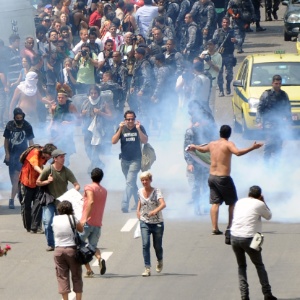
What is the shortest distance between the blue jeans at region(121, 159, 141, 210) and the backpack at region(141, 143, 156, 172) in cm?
11

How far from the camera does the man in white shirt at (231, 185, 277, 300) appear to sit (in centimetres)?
1416

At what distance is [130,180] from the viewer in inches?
782

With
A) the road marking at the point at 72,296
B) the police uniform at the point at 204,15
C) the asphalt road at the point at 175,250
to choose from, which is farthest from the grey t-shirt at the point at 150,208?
the police uniform at the point at 204,15

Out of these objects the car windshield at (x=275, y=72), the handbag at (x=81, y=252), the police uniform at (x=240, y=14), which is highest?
the handbag at (x=81, y=252)

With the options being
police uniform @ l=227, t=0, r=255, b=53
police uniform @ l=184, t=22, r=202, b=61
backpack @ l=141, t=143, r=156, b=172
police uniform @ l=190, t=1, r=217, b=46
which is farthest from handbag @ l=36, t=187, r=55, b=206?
police uniform @ l=227, t=0, r=255, b=53

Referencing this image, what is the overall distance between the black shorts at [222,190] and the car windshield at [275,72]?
8906mm

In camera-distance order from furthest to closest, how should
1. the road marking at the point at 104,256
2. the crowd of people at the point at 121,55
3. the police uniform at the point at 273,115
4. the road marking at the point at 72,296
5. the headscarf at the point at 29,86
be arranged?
the crowd of people at the point at 121,55 → the headscarf at the point at 29,86 → the police uniform at the point at 273,115 → the road marking at the point at 104,256 → the road marking at the point at 72,296

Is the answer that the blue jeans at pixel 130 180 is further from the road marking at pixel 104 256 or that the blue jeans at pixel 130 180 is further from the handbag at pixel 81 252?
the handbag at pixel 81 252

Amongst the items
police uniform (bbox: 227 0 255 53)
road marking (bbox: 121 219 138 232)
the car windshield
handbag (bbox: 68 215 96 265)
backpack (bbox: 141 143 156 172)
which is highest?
handbag (bbox: 68 215 96 265)

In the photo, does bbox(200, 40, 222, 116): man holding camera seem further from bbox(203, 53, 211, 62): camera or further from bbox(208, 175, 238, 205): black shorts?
bbox(208, 175, 238, 205): black shorts

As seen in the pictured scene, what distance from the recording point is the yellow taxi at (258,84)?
25578mm

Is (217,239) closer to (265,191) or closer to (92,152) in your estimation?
(265,191)

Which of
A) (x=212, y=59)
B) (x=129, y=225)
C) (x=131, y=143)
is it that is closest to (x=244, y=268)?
(x=129, y=225)

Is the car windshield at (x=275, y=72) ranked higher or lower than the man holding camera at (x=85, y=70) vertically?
higher
